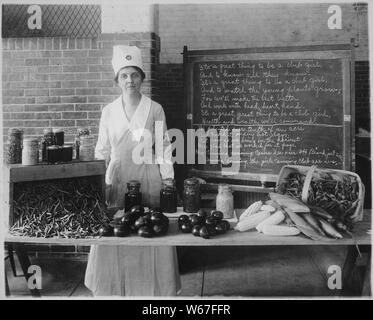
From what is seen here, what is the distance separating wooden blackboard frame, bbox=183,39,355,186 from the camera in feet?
11.8

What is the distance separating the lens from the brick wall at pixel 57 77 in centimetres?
355

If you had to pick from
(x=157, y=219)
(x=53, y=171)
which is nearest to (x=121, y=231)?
(x=157, y=219)

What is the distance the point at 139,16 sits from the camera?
3445 mm

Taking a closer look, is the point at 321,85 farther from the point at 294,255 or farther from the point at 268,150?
the point at 294,255

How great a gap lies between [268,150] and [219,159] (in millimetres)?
488

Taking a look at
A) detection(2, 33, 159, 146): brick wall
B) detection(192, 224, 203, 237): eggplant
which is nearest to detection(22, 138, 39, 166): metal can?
detection(192, 224, 203, 237): eggplant

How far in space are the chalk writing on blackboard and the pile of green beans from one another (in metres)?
1.73

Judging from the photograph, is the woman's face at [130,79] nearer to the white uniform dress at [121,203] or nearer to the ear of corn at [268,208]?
the white uniform dress at [121,203]

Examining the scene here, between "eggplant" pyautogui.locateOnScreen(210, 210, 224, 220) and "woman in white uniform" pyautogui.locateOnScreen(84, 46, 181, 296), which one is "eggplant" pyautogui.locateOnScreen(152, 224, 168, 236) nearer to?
"eggplant" pyautogui.locateOnScreen(210, 210, 224, 220)

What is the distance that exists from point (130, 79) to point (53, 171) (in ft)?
3.33

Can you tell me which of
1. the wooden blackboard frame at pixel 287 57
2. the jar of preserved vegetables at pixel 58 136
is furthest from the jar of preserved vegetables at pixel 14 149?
the wooden blackboard frame at pixel 287 57

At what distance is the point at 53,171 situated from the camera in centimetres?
246

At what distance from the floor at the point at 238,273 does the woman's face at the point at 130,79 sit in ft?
5.65

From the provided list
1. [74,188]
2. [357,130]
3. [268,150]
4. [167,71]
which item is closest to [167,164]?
[74,188]
